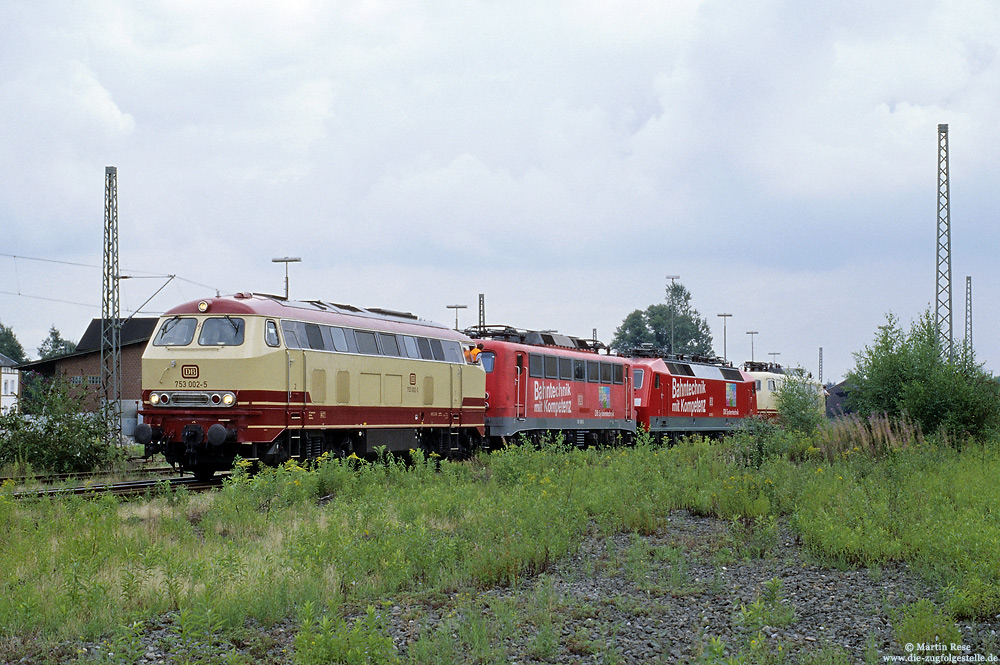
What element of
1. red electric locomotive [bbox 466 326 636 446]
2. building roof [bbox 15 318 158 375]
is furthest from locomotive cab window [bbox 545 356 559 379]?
building roof [bbox 15 318 158 375]

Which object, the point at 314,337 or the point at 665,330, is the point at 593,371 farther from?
the point at 665,330

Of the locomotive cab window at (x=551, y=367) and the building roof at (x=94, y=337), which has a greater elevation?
the building roof at (x=94, y=337)

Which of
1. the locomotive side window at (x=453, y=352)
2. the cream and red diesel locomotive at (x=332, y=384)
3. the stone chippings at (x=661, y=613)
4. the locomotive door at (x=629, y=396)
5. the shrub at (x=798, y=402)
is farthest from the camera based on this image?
the locomotive door at (x=629, y=396)

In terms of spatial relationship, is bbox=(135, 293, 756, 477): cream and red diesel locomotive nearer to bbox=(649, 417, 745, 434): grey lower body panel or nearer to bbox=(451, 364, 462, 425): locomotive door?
bbox=(451, 364, 462, 425): locomotive door

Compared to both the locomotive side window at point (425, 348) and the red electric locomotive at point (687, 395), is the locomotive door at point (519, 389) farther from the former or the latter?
the red electric locomotive at point (687, 395)

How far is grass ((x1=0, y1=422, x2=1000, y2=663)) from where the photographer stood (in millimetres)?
7227

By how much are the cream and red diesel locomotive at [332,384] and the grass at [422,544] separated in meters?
2.21

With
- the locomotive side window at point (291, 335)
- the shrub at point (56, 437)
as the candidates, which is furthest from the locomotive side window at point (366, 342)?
the shrub at point (56, 437)

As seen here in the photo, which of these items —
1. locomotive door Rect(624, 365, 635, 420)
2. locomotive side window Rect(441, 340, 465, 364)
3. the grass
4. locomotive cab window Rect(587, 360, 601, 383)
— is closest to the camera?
the grass

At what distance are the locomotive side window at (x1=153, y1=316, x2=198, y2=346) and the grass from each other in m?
3.63

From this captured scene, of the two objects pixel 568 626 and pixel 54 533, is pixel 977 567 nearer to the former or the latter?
pixel 568 626

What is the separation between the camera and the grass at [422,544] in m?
7.23

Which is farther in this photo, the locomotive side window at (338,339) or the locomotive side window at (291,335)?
the locomotive side window at (338,339)

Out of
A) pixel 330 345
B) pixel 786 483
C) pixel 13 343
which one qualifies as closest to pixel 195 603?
pixel 786 483
